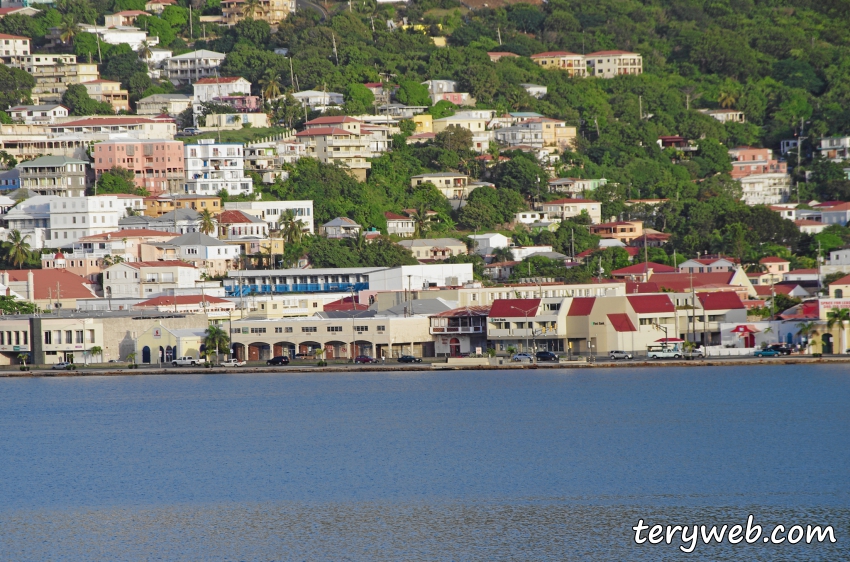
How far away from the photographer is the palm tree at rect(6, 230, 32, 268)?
3263 inches

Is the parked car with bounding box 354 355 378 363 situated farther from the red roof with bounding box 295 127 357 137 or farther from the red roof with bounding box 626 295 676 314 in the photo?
the red roof with bounding box 295 127 357 137

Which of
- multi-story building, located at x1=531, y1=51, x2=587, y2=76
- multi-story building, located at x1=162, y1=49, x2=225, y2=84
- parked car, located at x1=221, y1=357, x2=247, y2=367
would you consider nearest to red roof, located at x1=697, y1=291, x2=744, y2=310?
parked car, located at x1=221, y1=357, x2=247, y2=367

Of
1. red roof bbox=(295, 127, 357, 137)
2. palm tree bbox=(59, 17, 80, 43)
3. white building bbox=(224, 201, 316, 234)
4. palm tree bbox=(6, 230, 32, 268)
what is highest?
palm tree bbox=(59, 17, 80, 43)

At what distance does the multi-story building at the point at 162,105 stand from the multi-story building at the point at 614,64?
30.4 m

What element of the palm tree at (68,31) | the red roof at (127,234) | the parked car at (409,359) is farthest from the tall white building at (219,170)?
the parked car at (409,359)

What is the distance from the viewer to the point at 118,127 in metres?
97.2

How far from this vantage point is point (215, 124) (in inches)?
3969

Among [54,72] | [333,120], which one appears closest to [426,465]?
[333,120]

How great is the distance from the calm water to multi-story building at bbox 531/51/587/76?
59.5 m

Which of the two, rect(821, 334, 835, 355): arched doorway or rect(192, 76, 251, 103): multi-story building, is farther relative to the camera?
rect(192, 76, 251, 103): multi-story building

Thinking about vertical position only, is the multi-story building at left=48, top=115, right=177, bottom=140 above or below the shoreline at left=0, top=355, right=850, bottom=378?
above

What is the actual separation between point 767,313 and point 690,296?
11.8 feet

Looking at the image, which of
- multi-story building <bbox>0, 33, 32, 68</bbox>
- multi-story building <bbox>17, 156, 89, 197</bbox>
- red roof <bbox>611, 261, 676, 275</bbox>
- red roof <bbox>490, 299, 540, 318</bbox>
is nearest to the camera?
red roof <bbox>490, 299, 540, 318</bbox>

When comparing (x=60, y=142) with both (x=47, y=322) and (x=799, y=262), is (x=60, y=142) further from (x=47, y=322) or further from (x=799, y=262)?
(x=799, y=262)
